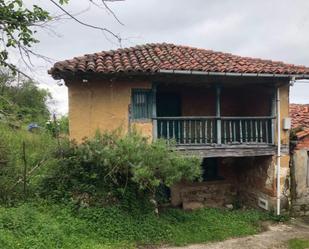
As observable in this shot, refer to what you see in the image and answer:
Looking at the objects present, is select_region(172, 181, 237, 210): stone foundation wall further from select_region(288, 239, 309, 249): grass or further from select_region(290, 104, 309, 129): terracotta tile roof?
select_region(288, 239, 309, 249): grass

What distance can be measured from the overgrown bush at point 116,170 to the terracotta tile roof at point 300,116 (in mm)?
5265

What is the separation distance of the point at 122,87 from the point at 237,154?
163 inches

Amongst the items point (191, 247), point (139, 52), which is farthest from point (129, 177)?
point (139, 52)

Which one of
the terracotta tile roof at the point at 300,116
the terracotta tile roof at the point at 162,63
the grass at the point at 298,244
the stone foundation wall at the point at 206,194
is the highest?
the terracotta tile roof at the point at 162,63

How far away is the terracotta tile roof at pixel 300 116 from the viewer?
12.7 metres

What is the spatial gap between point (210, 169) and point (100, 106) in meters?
5.19

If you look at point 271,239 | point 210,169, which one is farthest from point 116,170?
point 210,169

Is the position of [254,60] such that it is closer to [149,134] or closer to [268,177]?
[268,177]

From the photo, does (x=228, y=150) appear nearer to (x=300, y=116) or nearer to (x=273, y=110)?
(x=273, y=110)

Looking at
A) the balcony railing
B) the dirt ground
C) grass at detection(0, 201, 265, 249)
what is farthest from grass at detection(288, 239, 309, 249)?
the balcony railing

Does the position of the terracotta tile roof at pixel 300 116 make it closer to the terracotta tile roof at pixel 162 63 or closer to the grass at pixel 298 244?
the terracotta tile roof at pixel 162 63

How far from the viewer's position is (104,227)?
9.02 m

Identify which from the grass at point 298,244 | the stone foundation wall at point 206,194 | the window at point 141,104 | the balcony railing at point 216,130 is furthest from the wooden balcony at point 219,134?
the grass at point 298,244

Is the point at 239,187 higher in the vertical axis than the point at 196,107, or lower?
lower
